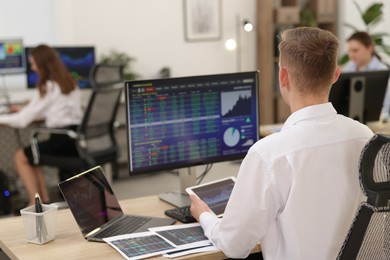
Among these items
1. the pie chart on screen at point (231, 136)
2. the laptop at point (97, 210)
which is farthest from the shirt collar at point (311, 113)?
the pie chart on screen at point (231, 136)

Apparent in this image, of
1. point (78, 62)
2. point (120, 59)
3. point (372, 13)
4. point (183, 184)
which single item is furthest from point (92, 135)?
point (372, 13)

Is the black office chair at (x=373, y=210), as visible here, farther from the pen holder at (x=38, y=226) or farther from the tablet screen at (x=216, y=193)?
the pen holder at (x=38, y=226)

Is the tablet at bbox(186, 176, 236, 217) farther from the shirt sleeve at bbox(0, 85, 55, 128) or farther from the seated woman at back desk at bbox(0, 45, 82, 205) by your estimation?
the shirt sleeve at bbox(0, 85, 55, 128)

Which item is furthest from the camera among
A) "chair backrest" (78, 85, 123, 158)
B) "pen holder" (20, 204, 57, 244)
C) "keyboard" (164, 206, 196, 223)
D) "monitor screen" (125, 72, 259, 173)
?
"chair backrest" (78, 85, 123, 158)

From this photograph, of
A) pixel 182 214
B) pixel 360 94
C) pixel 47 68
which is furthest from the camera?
pixel 47 68

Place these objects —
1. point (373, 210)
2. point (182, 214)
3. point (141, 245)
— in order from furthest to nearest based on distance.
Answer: point (182, 214)
point (141, 245)
point (373, 210)

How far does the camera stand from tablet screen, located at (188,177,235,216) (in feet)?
6.93

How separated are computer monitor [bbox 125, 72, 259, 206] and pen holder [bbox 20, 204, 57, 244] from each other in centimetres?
42

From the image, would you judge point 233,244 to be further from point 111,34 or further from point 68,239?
point 111,34

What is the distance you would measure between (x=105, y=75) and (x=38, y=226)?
Answer: 2908 millimetres

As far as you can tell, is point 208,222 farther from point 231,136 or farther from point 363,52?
point 363,52

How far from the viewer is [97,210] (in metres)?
2.00

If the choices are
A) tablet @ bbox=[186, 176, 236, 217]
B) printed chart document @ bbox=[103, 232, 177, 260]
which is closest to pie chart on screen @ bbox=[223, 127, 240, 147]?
tablet @ bbox=[186, 176, 236, 217]

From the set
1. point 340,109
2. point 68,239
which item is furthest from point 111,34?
point 68,239
